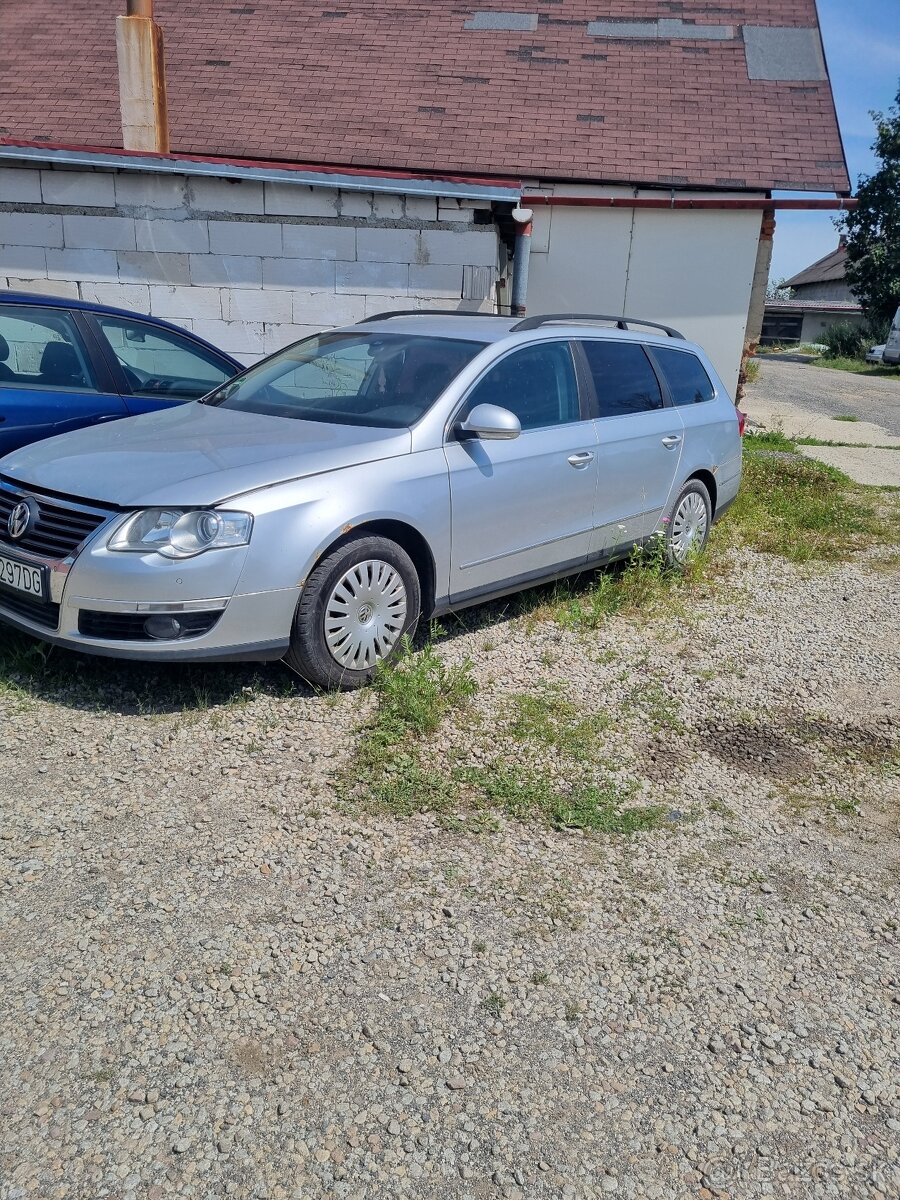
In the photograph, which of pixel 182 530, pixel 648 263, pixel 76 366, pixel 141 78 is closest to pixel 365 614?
pixel 182 530

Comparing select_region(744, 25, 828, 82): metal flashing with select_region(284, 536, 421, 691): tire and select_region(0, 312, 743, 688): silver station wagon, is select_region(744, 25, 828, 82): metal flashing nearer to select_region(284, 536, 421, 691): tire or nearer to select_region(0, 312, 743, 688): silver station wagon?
select_region(0, 312, 743, 688): silver station wagon

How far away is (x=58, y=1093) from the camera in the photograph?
91.7 inches

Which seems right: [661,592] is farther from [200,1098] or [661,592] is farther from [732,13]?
[732,13]

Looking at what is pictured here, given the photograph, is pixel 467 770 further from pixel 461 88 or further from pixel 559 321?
pixel 461 88

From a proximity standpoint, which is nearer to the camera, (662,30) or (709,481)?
(709,481)

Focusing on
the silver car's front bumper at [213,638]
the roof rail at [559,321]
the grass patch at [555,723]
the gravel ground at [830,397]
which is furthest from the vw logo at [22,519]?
the gravel ground at [830,397]

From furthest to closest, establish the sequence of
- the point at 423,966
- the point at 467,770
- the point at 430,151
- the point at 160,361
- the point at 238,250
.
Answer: the point at 430,151
the point at 238,250
the point at 160,361
the point at 467,770
the point at 423,966

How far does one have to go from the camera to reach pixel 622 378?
19.5 feet

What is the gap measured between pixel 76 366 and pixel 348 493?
2.40 meters

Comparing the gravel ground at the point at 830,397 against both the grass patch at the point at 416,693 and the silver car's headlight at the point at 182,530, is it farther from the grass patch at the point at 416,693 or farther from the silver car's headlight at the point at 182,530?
the silver car's headlight at the point at 182,530

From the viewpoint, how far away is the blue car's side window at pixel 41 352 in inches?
214

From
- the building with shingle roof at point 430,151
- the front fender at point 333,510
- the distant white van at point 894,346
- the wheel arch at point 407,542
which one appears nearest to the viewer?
the front fender at point 333,510

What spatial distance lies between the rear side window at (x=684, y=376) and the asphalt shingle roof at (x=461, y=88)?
21.0ft

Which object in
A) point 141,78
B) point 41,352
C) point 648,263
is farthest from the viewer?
point 648,263
